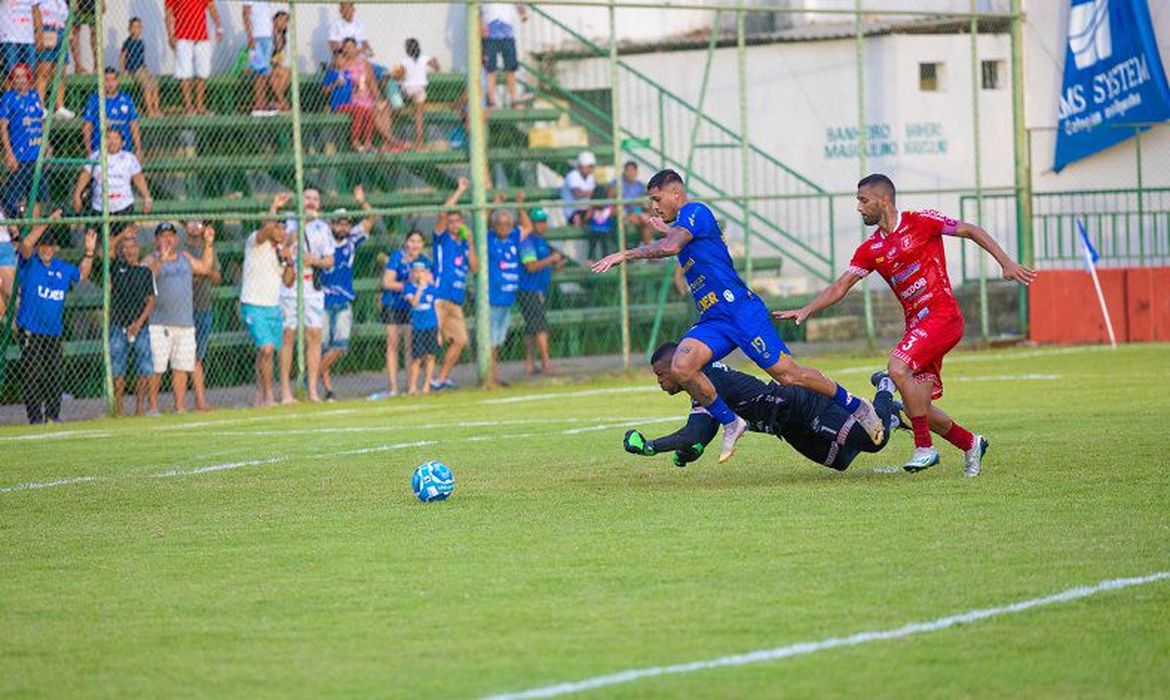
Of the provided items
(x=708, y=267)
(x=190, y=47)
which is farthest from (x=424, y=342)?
(x=708, y=267)

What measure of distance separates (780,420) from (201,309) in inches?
425

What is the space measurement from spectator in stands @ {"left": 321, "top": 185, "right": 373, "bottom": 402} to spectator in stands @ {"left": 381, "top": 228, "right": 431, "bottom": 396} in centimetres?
45

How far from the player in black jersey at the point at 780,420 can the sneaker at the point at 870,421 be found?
0.03 m

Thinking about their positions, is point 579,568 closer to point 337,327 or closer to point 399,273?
point 337,327

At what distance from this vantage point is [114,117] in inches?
856

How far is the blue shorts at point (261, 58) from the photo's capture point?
2373 centimetres

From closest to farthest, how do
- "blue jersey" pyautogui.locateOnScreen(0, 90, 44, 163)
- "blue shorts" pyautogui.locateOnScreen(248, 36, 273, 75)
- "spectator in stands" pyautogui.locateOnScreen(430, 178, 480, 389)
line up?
"blue jersey" pyautogui.locateOnScreen(0, 90, 44, 163) → "spectator in stands" pyautogui.locateOnScreen(430, 178, 480, 389) → "blue shorts" pyautogui.locateOnScreen(248, 36, 273, 75)

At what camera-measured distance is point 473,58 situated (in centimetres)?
2330

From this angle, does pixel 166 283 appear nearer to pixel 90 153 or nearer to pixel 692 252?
pixel 90 153

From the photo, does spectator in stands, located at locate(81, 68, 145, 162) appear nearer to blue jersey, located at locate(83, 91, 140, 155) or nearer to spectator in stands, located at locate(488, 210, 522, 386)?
blue jersey, located at locate(83, 91, 140, 155)

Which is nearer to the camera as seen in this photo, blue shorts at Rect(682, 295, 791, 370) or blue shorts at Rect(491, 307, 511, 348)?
blue shorts at Rect(682, 295, 791, 370)

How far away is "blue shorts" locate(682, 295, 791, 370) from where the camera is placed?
1271 centimetres

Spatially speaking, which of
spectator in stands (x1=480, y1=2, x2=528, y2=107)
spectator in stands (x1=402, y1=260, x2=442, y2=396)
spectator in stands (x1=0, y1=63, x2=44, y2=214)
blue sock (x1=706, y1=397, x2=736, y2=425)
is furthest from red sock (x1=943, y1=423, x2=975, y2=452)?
spectator in stands (x1=480, y1=2, x2=528, y2=107)

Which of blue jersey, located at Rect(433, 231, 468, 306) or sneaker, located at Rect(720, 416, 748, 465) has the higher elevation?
blue jersey, located at Rect(433, 231, 468, 306)
